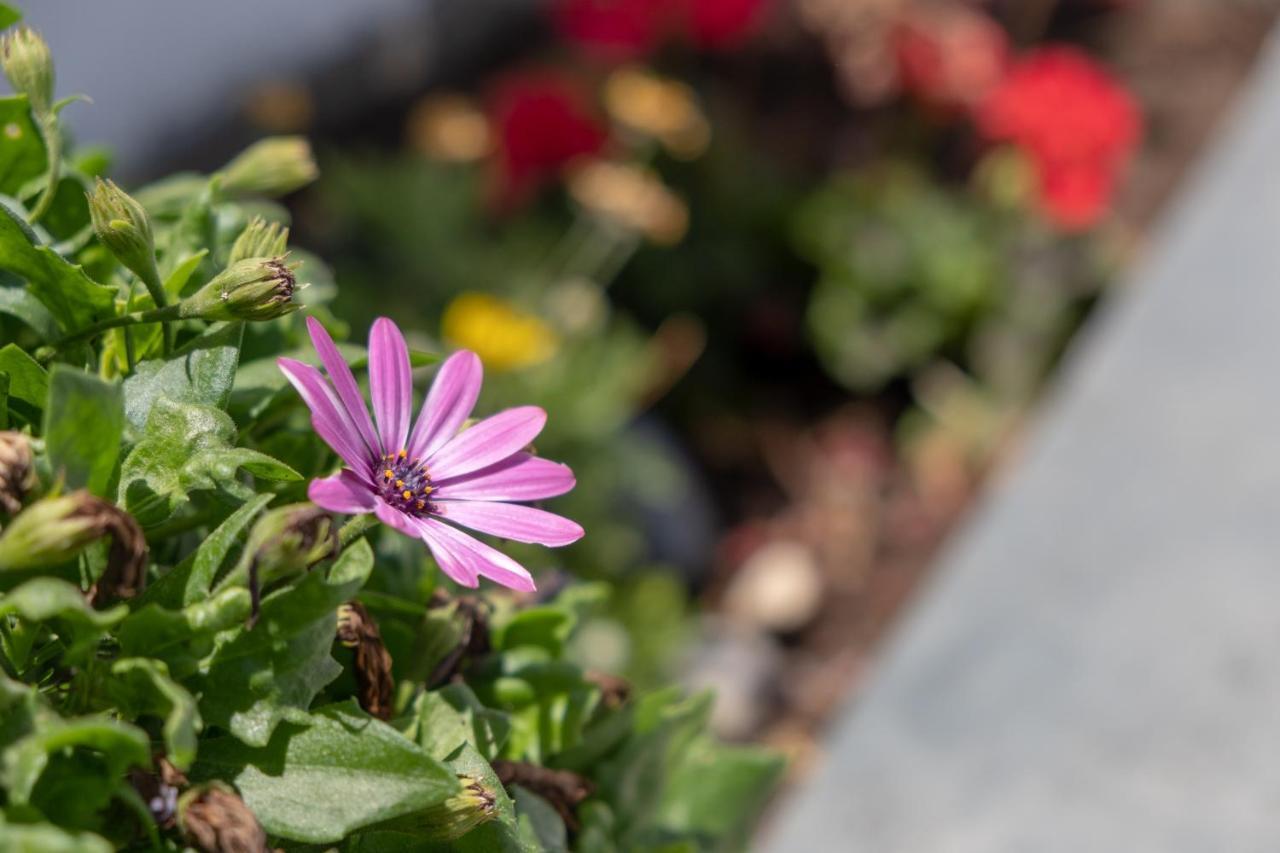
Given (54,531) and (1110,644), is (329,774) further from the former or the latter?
(1110,644)

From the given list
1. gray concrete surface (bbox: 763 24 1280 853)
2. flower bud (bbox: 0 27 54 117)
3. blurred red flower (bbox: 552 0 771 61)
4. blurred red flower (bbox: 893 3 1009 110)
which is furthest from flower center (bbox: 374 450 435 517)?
blurred red flower (bbox: 893 3 1009 110)

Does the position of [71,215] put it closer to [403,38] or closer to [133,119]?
[133,119]

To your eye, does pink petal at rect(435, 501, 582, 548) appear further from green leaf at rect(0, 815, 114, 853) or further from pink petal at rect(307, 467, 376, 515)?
green leaf at rect(0, 815, 114, 853)

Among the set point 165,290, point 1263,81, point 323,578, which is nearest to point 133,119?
point 1263,81

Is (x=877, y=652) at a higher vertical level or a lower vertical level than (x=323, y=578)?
lower

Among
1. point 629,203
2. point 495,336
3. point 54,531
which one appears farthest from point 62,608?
point 629,203
